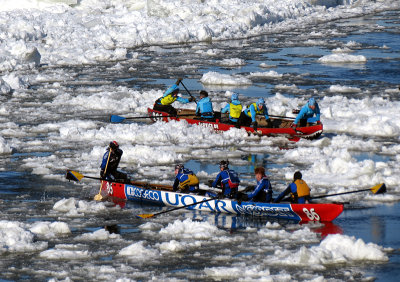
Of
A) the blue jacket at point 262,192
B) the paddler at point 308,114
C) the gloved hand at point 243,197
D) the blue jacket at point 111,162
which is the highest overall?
the paddler at point 308,114

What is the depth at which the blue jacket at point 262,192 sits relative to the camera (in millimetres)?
15555

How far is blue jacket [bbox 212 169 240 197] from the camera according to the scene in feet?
52.6

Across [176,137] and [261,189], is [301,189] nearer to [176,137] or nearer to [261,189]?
[261,189]

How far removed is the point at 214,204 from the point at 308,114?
26.0ft

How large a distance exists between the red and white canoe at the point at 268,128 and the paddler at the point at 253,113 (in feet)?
0.93

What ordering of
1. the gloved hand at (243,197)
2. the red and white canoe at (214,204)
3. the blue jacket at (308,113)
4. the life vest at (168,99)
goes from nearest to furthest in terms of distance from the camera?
the red and white canoe at (214,204) → the gloved hand at (243,197) → the blue jacket at (308,113) → the life vest at (168,99)

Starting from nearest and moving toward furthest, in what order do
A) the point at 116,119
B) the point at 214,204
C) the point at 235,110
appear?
the point at 214,204
the point at 235,110
the point at 116,119

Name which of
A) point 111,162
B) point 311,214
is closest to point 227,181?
point 311,214

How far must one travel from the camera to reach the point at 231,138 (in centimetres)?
2317

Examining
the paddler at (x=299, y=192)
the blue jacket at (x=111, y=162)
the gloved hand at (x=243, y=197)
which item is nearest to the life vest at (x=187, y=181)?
the gloved hand at (x=243, y=197)

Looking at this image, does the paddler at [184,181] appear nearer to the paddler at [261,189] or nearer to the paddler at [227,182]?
the paddler at [227,182]

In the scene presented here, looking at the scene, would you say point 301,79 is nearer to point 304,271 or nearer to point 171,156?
point 171,156

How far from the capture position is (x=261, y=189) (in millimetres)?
15570

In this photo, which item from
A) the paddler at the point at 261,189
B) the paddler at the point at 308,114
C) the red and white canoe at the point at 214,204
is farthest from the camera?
the paddler at the point at 308,114
